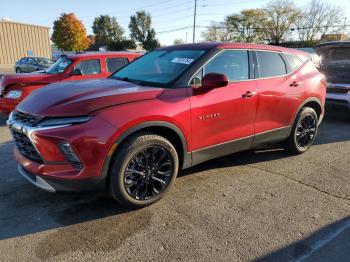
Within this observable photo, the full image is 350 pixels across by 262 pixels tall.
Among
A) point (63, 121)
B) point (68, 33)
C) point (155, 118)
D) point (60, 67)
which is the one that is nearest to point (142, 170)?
point (155, 118)

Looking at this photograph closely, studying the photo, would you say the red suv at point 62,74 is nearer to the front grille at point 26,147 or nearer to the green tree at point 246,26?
the front grille at point 26,147

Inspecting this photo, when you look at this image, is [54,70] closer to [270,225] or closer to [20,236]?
[20,236]

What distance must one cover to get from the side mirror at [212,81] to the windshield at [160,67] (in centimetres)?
31

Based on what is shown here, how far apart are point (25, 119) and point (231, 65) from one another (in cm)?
251

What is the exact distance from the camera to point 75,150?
2953 millimetres

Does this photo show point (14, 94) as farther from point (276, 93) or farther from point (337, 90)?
point (337, 90)

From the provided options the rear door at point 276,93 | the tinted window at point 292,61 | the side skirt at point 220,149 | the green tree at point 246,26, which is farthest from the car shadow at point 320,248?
the green tree at point 246,26

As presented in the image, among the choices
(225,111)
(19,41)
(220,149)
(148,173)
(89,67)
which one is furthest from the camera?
(19,41)

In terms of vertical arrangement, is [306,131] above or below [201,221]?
above

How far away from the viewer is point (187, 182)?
4.16 m

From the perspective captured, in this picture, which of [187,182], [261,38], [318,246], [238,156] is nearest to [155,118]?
[187,182]

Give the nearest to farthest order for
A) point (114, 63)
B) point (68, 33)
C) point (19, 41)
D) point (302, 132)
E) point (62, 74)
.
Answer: point (302, 132)
point (62, 74)
point (114, 63)
point (19, 41)
point (68, 33)

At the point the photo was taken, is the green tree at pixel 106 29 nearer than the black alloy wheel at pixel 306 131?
No

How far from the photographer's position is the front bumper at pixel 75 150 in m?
2.95
